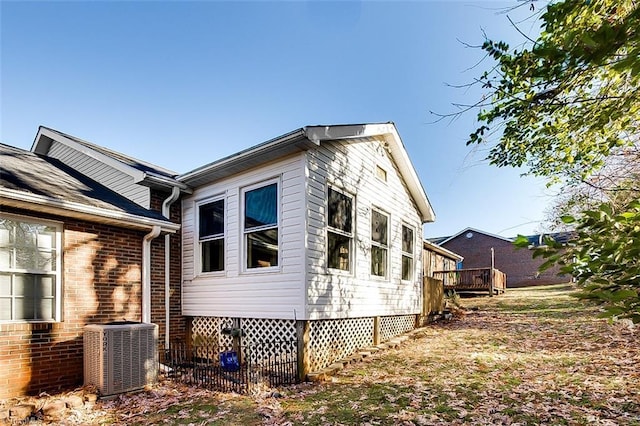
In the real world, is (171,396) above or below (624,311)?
below

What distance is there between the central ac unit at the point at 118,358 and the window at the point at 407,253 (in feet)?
25.0

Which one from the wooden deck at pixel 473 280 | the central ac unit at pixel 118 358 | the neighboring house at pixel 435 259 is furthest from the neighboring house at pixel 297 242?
the wooden deck at pixel 473 280

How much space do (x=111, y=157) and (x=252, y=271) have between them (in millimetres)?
4644

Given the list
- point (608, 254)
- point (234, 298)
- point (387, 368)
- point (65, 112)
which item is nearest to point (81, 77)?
point (65, 112)

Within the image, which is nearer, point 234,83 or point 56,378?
point 56,378

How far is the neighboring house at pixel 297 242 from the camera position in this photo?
24.3 feet

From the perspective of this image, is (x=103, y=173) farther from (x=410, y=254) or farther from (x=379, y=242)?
(x=410, y=254)

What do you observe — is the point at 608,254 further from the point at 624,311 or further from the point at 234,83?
the point at 234,83

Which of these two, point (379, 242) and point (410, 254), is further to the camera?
point (410, 254)

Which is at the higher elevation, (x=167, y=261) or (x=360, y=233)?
(x=360, y=233)

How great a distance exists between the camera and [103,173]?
9836mm

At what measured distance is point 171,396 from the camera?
627cm

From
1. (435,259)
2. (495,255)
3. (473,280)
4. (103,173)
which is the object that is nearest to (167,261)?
(103,173)

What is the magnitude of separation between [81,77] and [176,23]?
314 centimetres
